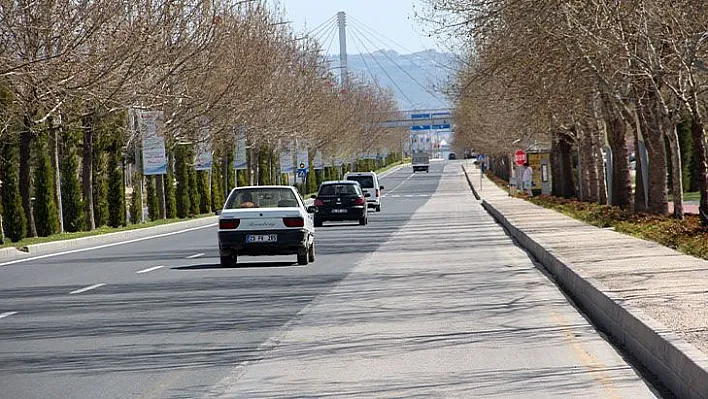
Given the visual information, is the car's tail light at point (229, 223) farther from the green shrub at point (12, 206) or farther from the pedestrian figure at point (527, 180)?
the pedestrian figure at point (527, 180)

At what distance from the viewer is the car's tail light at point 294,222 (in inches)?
1029

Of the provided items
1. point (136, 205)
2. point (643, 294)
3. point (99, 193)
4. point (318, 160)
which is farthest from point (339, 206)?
point (318, 160)

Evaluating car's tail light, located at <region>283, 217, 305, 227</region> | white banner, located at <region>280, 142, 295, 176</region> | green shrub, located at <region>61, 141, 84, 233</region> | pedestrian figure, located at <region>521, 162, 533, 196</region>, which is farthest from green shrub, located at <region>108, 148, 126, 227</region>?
pedestrian figure, located at <region>521, 162, 533, 196</region>

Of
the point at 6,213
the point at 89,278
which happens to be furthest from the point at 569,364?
the point at 6,213

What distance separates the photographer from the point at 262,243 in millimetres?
25906

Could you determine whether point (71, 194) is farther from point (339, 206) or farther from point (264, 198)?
point (264, 198)

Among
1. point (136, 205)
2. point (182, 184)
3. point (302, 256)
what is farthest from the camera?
point (182, 184)

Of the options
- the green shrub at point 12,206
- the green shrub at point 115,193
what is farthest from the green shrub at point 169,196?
the green shrub at point 12,206

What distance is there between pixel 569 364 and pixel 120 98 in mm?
31946

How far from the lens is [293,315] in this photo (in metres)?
16.8

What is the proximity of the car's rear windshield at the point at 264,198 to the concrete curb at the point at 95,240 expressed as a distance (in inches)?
299

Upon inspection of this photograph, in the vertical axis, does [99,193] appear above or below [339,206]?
above

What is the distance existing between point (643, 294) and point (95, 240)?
2807 cm

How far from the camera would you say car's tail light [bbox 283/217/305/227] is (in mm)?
26125
